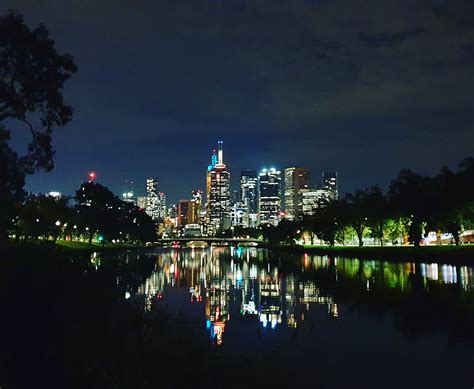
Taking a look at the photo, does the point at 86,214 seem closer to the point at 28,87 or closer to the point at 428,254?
the point at 428,254

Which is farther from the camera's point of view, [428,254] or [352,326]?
[428,254]

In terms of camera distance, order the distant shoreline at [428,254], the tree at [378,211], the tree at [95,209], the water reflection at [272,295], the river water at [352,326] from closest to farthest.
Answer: the river water at [352,326] < the water reflection at [272,295] < the distant shoreline at [428,254] < the tree at [378,211] < the tree at [95,209]

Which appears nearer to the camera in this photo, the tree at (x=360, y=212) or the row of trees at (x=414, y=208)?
the row of trees at (x=414, y=208)

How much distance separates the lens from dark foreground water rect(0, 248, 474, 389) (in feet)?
40.2

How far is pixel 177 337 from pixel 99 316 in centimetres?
417

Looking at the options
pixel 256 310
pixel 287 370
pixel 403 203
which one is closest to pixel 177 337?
pixel 287 370

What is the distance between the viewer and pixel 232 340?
704 inches

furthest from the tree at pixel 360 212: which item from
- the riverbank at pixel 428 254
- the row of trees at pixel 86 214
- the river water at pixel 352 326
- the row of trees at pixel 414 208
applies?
Result: the river water at pixel 352 326

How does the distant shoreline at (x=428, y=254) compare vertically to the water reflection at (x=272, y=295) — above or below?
above

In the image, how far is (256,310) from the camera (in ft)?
83.8

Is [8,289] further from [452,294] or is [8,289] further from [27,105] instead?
[452,294]

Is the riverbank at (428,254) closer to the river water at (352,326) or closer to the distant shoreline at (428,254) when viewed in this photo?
the distant shoreline at (428,254)

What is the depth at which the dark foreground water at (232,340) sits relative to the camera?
40.2 feet

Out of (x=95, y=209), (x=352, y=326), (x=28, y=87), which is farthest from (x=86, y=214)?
(x=352, y=326)
